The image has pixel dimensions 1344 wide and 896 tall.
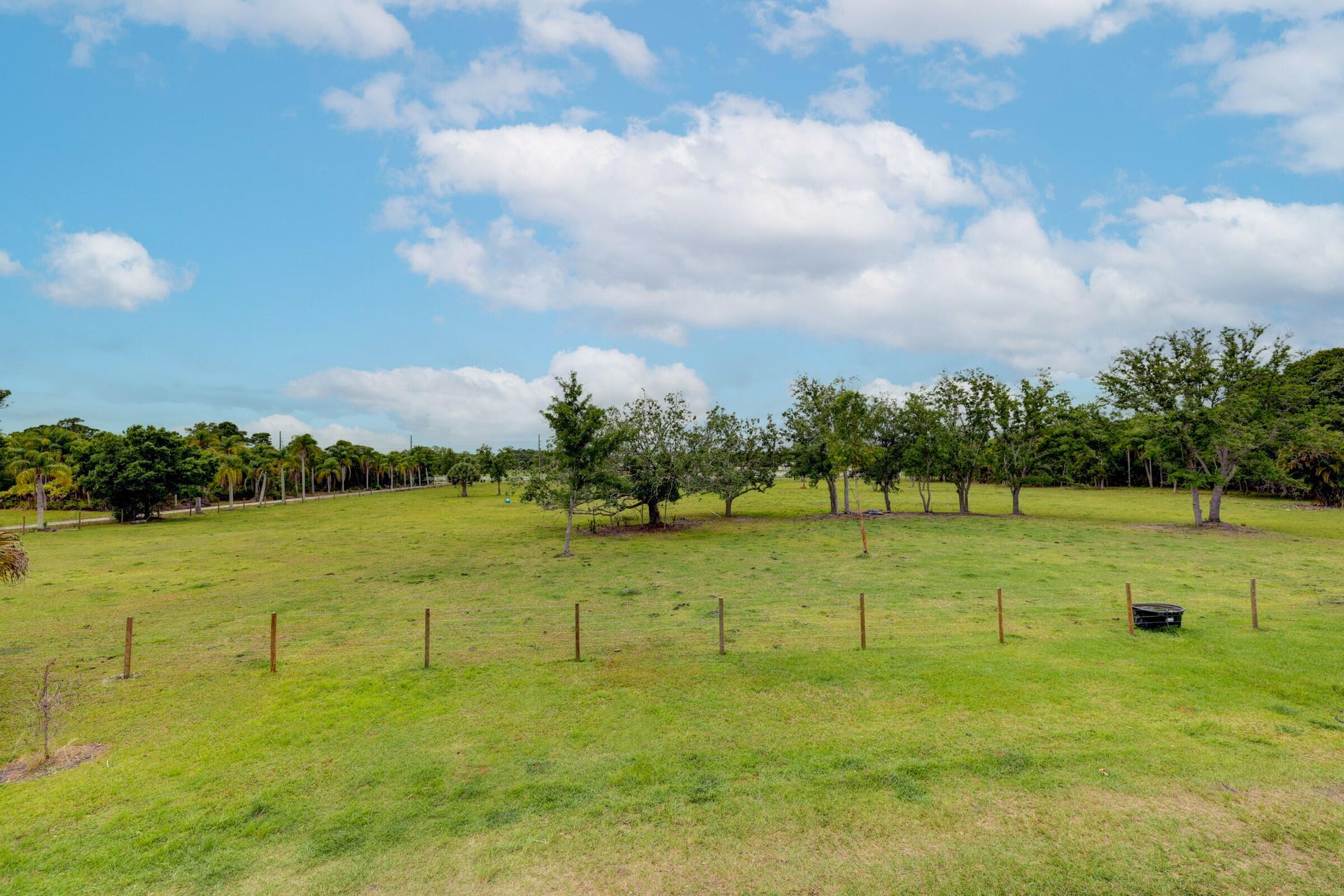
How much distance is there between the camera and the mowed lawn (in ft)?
24.0

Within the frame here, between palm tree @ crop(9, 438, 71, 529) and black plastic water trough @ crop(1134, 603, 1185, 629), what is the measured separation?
2710 inches

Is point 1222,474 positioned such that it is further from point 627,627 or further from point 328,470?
point 328,470

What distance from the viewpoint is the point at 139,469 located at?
51656 mm

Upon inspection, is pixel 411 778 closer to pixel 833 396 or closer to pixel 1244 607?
pixel 1244 607

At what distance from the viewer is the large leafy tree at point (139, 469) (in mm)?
51281

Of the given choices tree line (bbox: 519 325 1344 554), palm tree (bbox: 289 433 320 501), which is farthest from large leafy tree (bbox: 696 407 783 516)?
palm tree (bbox: 289 433 320 501)

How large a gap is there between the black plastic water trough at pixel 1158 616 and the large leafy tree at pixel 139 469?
67552 millimetres

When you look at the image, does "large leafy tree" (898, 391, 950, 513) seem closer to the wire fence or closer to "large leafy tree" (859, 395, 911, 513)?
"large leafy tree" (859, 395, 911, 513)

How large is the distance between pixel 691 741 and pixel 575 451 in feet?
83.6

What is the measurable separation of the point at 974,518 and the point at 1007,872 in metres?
43.3

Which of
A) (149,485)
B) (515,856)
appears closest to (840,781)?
(515,856)

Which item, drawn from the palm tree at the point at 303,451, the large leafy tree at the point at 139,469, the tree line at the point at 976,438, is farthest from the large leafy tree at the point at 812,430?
the palm tree at the point at 303,451

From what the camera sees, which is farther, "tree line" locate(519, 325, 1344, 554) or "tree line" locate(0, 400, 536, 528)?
"tree line" locate(0, 400, 536, 528)

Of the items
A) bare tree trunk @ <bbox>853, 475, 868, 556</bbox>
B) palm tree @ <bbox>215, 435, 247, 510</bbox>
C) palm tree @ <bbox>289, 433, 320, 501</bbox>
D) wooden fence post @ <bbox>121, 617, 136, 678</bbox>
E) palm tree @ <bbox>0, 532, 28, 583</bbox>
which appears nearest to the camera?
palm tree @ <bbox>0, 532, 28, 583</bbox>
